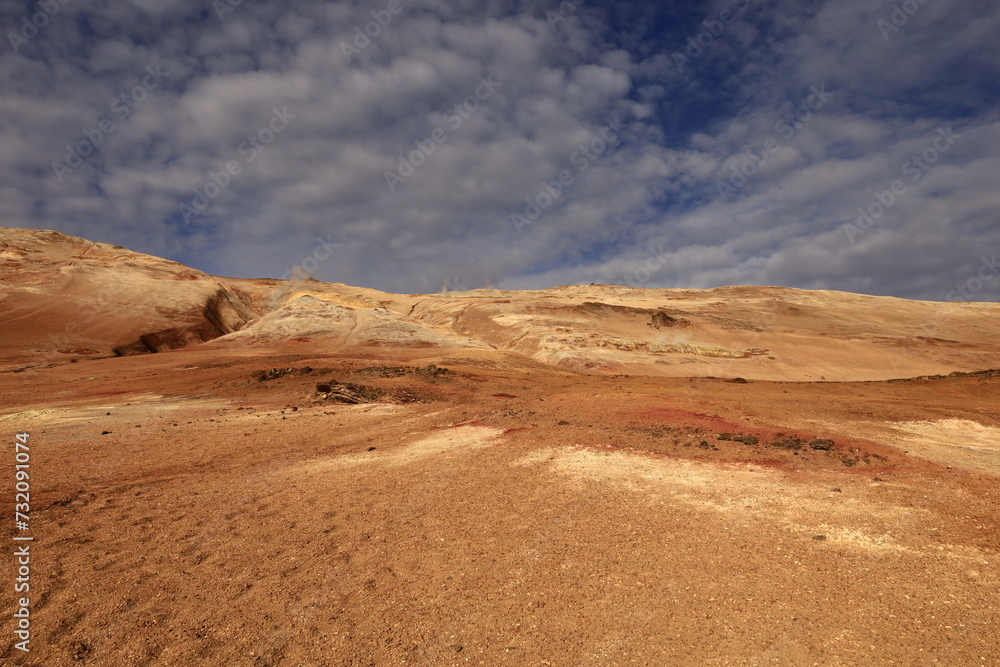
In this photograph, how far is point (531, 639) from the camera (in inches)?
170

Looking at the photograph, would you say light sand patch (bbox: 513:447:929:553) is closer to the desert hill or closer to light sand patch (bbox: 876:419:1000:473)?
light sand patch (bbox: 876:419:1000:473)

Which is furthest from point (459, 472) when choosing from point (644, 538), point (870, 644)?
point (870, 644)

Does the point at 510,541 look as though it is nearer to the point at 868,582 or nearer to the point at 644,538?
the point at 644,538

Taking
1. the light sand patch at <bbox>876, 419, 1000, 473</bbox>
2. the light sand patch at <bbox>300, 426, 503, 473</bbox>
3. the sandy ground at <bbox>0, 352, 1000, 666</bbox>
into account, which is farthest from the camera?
the light sand patch at <bbox>300, 426, 503, 473</bbox>

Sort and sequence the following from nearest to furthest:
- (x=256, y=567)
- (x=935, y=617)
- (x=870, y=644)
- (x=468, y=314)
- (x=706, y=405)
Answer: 1. (x=870, y=644)
2. (x=935, y=617)
3. (x=256, y=567)
4. (x=706, y=405)
5. (x=468, y=314)

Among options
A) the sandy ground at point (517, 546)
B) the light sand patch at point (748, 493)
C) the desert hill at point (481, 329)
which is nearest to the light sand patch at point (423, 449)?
the sandy ground at point (517, 546)

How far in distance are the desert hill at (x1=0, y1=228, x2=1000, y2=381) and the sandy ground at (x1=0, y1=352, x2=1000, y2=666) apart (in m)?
24.0

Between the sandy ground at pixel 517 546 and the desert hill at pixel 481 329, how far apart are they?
78.7ft

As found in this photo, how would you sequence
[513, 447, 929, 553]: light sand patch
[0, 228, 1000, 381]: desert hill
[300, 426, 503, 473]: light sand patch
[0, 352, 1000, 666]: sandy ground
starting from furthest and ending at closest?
[0, 228, 1000, 381]: desert hill < [300, 426, 503, 473]: light sand patch < [513, 447, 929, 553]: light sand patch < [0, 352, 1000, 666]: sandy ground

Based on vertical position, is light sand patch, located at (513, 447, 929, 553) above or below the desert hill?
below

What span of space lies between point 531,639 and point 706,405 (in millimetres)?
14090

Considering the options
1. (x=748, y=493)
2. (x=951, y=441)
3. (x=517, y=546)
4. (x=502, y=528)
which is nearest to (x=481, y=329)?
(x=951, y=441)

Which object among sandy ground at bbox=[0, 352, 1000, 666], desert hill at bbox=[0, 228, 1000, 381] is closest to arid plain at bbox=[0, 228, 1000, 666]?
sandy ground at bbox=[0, 352, 1000, 666]

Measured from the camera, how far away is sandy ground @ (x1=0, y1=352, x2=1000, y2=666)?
423 cm
